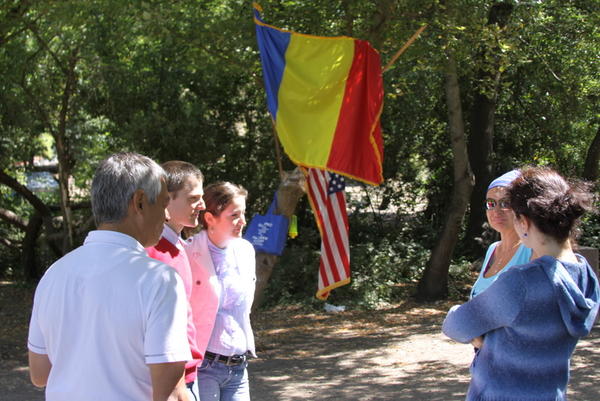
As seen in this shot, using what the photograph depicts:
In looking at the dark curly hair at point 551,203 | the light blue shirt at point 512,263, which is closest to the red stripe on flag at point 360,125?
the light blue shirt at point 512,263

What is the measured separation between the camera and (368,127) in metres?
7.88

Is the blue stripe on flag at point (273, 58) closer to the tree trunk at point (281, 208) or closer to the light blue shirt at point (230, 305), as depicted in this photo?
the tree trunk at point (281, 208)

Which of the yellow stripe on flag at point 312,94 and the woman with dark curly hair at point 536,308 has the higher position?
the yellow stripe on flag at point 312,94

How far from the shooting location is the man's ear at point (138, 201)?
93.4 inches

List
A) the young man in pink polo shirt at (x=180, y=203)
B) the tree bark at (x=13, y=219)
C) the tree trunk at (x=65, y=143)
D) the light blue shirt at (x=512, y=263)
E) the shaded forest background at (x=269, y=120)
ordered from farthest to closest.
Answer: the tree bark at (x=13, y=219) < the tree trunk at (x=65, y=143) < the shaded forest background at (x=269, y=120) < the light blue shirt at (x=512, y=263) < the young man in pink polo shirt at (x=180, y=203)

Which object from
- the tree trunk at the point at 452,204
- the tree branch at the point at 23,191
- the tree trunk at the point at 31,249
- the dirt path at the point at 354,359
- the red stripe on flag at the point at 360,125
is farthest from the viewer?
the tree trunk at the point at 31,249

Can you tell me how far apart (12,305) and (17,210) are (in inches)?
150

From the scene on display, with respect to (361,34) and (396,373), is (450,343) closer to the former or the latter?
(396,373)

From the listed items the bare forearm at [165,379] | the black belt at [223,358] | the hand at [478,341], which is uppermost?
the bare forearm at [165,379]

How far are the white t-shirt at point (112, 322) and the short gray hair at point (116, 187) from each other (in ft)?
0.24

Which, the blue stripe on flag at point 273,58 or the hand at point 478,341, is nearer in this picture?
the hand at point 478,341

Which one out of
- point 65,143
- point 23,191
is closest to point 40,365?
point 65,143

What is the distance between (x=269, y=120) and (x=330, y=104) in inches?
251

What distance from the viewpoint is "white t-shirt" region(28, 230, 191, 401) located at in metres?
2.21
